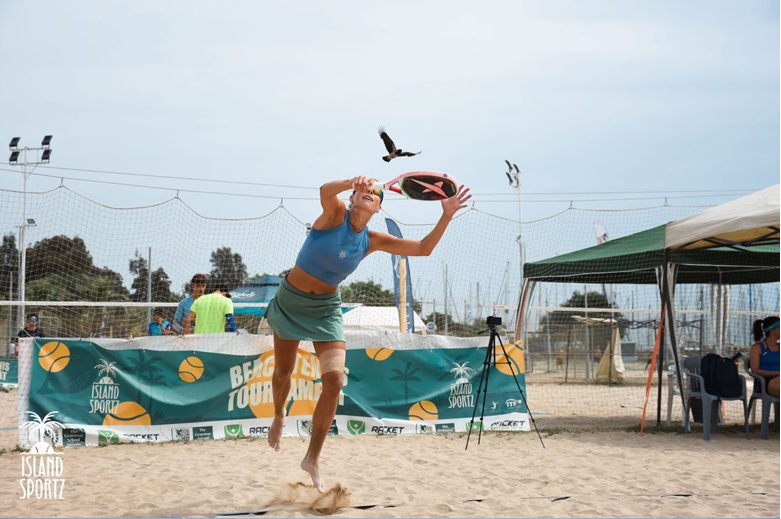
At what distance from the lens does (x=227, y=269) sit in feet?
28.5

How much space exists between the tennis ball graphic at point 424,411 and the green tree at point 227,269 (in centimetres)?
243

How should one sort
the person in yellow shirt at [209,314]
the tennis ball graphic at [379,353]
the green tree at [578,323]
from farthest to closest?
1. the green tree at [578,323]
2. the tennis ball graphic at [379,353]
3. the person in yellow shirt at [209,314]

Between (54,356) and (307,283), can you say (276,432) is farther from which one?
(54,356)

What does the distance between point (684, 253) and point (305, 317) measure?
5.58 m

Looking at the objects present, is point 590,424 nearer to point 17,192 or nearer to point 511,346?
point 511,346

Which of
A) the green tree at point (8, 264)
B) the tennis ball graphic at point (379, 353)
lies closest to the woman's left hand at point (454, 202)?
the tennis ball graphic at point (379, 353)

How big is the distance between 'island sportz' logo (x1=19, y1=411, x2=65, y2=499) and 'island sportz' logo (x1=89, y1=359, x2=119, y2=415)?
1.14 feet

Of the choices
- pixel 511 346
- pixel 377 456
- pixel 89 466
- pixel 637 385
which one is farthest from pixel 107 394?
pixel 637 385

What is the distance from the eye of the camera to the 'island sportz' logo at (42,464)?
4.63 metres

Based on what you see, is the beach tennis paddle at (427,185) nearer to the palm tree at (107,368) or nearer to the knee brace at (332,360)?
the knee brace at (332,360)

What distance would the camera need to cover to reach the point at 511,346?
8.45 meters

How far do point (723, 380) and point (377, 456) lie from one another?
378 centimetres

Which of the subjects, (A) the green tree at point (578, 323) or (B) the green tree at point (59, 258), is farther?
(A) the green tree at point (578, 323)

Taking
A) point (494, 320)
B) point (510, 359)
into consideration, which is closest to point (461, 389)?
point (510, 359)
